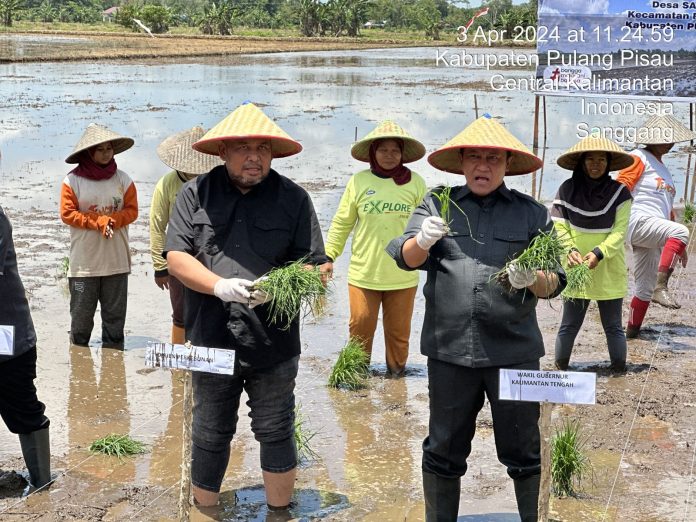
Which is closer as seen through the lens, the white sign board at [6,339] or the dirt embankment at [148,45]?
the white sign board at [6,339]

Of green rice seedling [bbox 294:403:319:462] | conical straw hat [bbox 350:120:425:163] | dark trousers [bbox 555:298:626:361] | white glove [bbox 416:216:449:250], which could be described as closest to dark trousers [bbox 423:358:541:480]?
white glove [bbox 416:216:449:250]

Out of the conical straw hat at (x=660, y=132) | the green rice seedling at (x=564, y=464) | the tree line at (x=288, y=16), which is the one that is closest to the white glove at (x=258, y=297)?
the green rice seedling at (x=564, y=464)

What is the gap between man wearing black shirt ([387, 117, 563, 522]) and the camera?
4250 millimetres

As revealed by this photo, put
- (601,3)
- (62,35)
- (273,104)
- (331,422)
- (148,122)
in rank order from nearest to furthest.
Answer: (331,422) < (601,3) < (148,122) < (273,104) < (62,35)

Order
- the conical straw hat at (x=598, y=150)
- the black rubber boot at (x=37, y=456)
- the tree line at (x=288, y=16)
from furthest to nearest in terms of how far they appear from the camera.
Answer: the tree line at (x=288, y=16) → the conical straw hat at (x=598, y=150) → the black rubber boot at (x=37, y=456)

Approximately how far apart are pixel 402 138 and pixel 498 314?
289 centimetres

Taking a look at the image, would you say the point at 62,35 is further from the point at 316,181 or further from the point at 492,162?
the point at 492,162

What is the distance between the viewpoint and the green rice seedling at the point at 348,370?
7.02 metres

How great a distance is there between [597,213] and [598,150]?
0.48m

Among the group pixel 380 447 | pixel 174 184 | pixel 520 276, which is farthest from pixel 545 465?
pixel 174 184

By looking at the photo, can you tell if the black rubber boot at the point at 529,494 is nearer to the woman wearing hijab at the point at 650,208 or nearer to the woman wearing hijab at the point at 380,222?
the woman wearing hijab at the point at 380,222

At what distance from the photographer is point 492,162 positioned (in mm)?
4391

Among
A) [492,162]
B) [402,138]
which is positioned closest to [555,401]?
[492,162]

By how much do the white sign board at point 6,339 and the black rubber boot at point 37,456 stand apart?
578 millimetres
